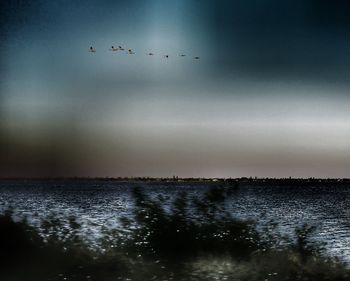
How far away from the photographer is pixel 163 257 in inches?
1414

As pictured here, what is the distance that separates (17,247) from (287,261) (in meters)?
19.6

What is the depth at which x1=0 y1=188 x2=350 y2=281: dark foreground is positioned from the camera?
29.0 m

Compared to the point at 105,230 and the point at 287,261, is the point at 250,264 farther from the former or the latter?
the point at 105,230

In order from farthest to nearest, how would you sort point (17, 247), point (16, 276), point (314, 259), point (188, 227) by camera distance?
point (188, 227)
point (17, 247)
point (314, 259)
point (16, 276)

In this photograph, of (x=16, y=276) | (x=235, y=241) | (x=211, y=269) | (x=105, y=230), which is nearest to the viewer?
(x=16, y=276)

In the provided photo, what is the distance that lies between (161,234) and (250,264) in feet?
67.6

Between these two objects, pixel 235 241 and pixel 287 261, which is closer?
pixel 287 261

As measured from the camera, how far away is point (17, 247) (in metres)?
40.9

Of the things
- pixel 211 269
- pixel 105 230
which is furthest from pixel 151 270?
pixel 105 230

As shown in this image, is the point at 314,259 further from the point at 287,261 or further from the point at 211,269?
the point at 211,269

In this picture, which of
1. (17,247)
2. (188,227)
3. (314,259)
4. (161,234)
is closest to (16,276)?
(17,247)

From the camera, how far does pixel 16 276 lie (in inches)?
1118

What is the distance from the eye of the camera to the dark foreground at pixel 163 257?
1144 inches

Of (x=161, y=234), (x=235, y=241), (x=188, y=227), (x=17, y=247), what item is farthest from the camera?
(x=188, y=227)
